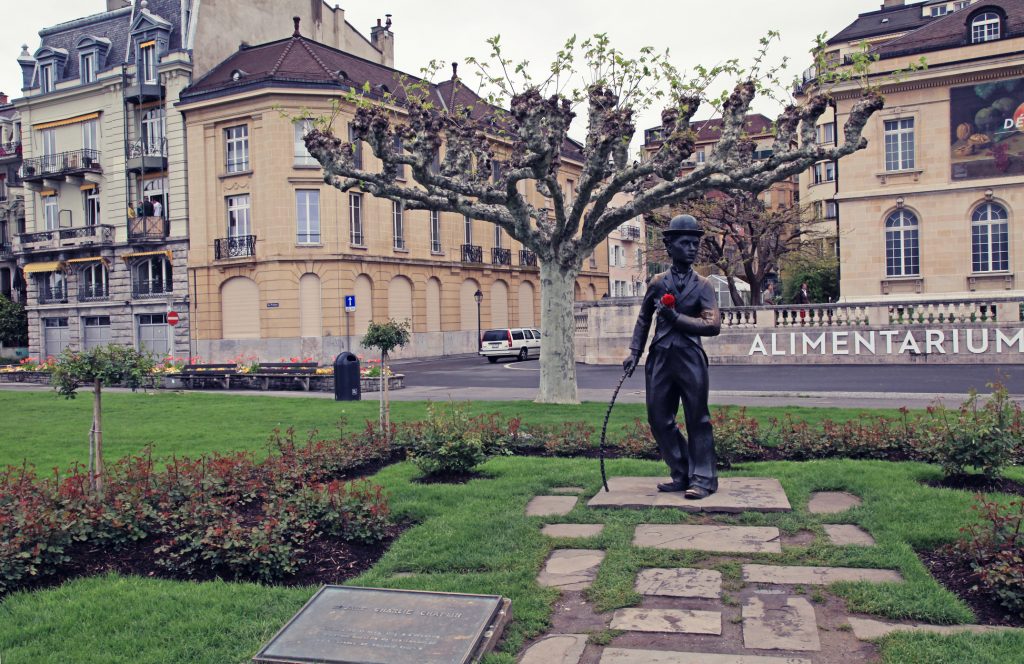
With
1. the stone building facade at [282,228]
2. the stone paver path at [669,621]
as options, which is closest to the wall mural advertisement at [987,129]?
the stone building facade at [282,228]

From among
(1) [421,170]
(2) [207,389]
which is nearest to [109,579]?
(1) [421,170]

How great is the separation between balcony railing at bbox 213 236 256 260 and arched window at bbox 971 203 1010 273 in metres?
28.7

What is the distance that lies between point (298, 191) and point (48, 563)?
1300 inches

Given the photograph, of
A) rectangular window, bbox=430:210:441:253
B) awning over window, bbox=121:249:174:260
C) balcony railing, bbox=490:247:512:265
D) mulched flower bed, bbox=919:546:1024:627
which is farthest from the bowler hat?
balcony railing, bbox=490:247:512:265

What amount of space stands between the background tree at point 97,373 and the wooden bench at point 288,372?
1523 centimetres

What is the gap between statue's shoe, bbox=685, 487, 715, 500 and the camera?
728 cm

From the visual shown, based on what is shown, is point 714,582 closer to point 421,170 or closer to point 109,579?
point 109,579

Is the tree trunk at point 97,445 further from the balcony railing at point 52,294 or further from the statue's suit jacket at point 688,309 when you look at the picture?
the balcony railing at point 52,294

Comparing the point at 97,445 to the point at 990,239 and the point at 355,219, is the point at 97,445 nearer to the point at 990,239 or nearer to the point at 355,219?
the point at 355,219

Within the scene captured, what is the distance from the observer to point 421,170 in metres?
14.3

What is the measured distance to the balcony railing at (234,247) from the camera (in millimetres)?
37438

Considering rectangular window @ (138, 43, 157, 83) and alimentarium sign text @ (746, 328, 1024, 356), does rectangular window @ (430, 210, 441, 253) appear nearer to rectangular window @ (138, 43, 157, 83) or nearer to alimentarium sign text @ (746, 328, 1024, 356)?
rectangular window @ (138, 43, 157, 83)

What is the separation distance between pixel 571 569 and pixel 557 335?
10163 millimetres

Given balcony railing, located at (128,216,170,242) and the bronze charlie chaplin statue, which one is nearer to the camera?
the bronze charlie chaplin statue
